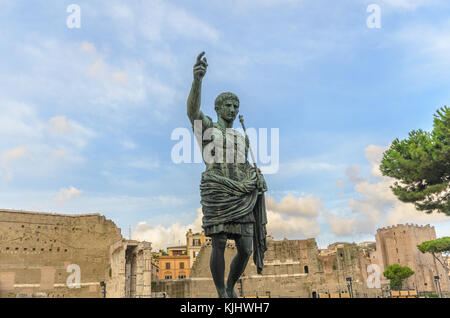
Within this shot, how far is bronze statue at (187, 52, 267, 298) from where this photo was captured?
3885 millimetres

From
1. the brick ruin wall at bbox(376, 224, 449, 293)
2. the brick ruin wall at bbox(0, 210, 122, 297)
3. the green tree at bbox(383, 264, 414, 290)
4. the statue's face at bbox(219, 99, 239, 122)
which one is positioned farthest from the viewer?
the brick ruin wall at bbox(376, 224, 449, 293)

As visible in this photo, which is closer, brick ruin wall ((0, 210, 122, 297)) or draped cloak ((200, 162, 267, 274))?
draped cloak ((200, 162, 267, 274))

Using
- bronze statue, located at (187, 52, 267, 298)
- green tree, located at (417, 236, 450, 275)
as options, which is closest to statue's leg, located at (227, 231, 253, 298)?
bronze statue, located at (187, 52, 267, 298)

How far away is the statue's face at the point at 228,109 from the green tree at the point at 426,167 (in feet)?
51.6

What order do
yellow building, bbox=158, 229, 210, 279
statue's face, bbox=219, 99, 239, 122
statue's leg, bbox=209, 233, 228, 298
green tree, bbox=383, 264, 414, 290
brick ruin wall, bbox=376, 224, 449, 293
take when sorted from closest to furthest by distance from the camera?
statue's leg, bbox=209, 233, 228, 298
statue's face, bbox=219, 99, 239, 122
green tree, bbox=383, 264, 414, 290
yellow building, bbox=158, 229, 210, 279
brick ruin wall, bbox=376, 224, 449, 293

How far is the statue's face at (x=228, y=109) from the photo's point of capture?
4.39 meters

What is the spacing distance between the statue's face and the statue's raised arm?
38 centimetres

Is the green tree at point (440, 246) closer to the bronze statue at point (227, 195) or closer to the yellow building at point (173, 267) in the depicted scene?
the yellow building at point (173, 267)

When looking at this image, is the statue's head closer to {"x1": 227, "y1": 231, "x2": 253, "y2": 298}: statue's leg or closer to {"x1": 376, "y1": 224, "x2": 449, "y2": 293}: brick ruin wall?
{"x1": 227, "y1": 231, "x2": 253, "y2": 298}: statue's leg

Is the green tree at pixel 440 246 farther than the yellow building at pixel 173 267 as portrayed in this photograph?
No

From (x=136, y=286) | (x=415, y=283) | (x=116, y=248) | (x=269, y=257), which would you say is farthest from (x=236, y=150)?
(x=415, y=283)

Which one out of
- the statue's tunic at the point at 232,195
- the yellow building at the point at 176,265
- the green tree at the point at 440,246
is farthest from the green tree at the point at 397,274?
the statue's tunic at the point at 232,195
